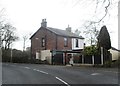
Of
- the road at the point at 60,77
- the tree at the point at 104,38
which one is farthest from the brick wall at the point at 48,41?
the road at the point at 60,77

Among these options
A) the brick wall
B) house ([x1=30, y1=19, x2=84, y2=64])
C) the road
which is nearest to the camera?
the road

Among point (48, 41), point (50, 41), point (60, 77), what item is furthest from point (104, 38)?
point (48, 41)

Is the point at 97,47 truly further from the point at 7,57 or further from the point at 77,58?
the point at 7,57

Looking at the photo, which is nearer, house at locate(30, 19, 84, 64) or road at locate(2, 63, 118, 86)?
road at locate(2, 63, 118, 86)

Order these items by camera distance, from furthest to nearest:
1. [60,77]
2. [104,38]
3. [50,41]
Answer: [50,41] → [104,38] → [60,77]

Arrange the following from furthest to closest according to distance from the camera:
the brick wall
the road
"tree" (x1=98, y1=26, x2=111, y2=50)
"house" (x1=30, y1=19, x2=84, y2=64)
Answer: the brick wall < "house" (x1=30, y1=19, x2=84, y2=64) < "tree" (x1=98, y1=26, x2=111, y2=50) < the road

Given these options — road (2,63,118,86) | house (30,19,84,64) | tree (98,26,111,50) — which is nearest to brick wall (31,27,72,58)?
house (30,19,84,64)

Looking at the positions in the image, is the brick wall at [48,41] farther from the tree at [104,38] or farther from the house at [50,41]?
the tree at [104,38]

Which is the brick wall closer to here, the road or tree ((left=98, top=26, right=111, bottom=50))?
tree ((left=98, top=26, right=111, bottom=50))

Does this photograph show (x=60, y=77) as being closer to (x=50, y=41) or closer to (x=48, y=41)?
(x=50, y=41)

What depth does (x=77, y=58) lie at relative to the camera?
4897 cm

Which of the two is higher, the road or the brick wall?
the brick wall

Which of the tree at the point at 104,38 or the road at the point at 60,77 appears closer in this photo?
the road at the point at 60,77

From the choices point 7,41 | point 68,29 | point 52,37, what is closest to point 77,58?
point 52,37
